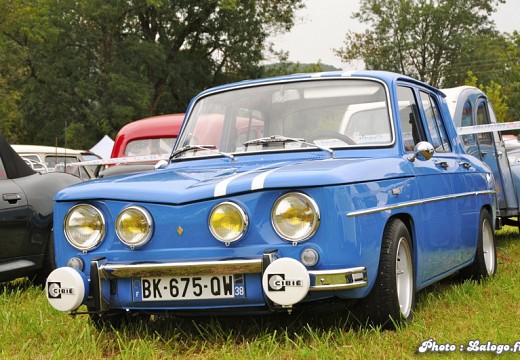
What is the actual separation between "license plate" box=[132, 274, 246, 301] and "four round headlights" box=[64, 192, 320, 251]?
192 mm

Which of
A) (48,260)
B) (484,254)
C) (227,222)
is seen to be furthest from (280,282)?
(48,260)

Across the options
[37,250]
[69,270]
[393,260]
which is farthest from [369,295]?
[37,250]

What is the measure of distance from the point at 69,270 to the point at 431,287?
313 cm

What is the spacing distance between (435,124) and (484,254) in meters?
1.17

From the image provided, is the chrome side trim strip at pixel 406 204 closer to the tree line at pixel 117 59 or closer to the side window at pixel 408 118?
the side window at pixel 408 118

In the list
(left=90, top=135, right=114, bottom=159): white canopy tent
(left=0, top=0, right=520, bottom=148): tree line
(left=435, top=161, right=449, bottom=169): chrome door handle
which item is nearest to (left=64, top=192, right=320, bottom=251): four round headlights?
(left=435, top=161, right=449, bottom=169): chrome door handle

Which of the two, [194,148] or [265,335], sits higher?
[194,148]

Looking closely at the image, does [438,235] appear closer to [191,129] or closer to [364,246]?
[364,246]

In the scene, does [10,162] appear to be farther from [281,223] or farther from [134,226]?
[281,223]

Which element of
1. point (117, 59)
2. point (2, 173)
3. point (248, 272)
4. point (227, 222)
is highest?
point (117, 59)

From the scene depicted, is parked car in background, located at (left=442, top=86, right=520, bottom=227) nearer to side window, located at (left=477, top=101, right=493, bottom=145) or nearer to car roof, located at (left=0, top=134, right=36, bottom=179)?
side window, located at (left=477, top=101, right=493, bottom=145)

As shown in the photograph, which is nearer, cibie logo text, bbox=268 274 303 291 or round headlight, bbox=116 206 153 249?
cibie logo text, bbox=268 274 303 291

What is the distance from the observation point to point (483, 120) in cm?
1002

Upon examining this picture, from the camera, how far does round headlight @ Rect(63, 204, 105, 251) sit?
4441 millimetres
